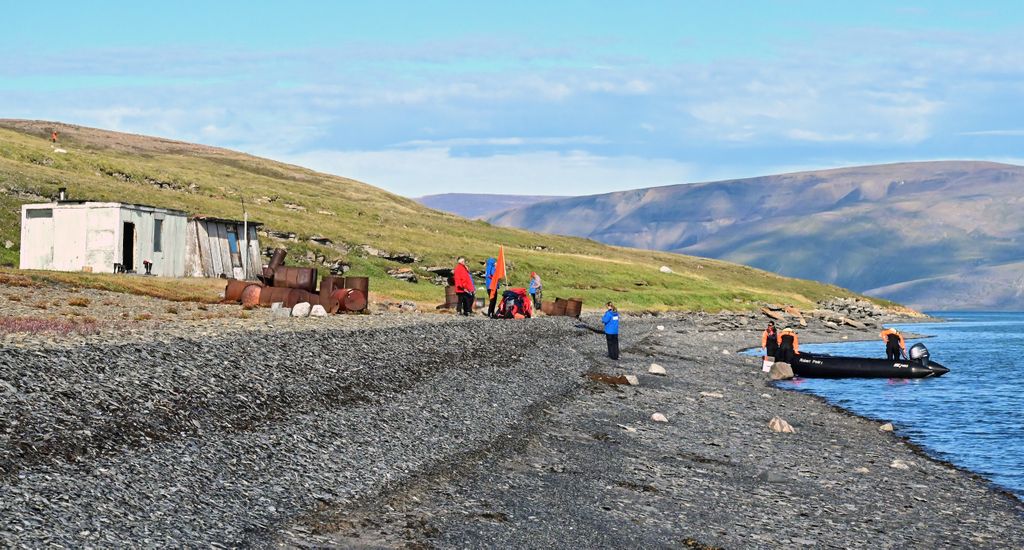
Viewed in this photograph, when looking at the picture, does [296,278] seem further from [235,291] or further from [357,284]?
[357,284]

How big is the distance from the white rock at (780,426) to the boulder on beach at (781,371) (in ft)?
53.8

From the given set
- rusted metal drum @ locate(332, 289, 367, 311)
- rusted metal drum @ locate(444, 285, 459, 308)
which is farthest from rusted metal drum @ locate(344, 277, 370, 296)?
rusted metal drum @ locate(444, 285, 459, 308)

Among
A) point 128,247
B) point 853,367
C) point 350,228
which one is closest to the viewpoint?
point 853,367

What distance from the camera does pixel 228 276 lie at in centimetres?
5916

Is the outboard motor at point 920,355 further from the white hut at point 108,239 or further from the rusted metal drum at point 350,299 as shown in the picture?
the white hut at point 108,239

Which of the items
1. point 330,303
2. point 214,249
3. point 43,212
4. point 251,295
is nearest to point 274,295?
point 251,295

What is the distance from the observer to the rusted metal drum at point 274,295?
4203cm

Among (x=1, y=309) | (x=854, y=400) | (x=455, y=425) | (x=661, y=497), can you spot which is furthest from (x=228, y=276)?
(x=661, y=497)

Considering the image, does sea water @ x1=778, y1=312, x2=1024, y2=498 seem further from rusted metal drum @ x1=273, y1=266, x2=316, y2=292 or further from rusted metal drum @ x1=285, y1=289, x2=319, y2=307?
rusted metal drum @ x1=273, y1=266, x2=316, y2=292

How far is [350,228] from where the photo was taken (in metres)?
106

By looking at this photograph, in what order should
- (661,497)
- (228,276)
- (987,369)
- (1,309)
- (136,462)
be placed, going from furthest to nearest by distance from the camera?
(228,276) < (987,369) < (1,309) < (661,497) < (136,462)

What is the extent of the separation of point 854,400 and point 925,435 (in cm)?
800

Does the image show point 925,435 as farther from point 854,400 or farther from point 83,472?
point 83,472

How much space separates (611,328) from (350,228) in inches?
2748
